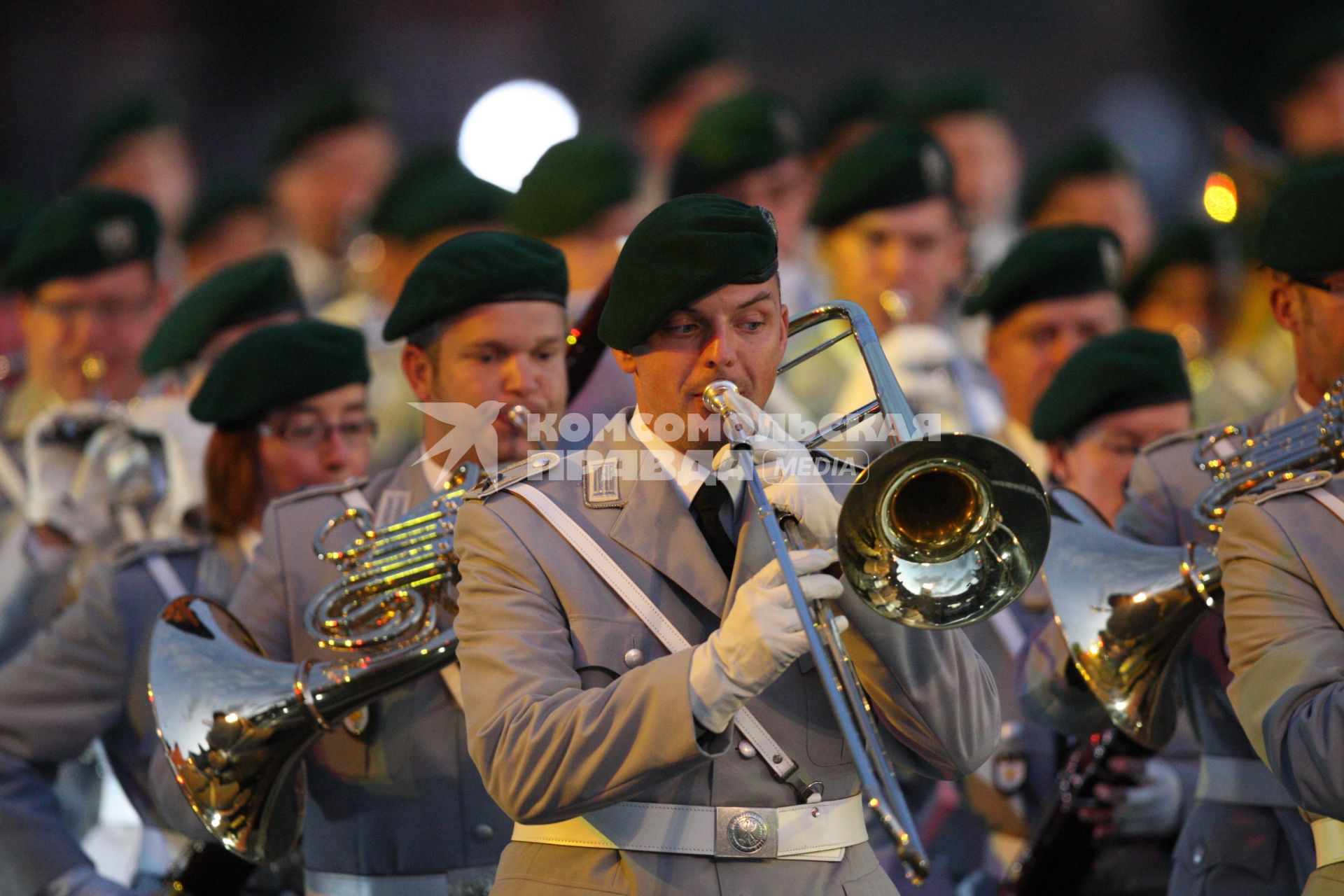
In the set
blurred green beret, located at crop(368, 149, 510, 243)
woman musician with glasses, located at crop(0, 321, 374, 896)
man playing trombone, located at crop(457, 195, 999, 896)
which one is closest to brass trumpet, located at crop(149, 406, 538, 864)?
man playing trombone, located at crop(457, 195, 999, 896)

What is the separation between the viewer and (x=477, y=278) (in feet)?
16.5

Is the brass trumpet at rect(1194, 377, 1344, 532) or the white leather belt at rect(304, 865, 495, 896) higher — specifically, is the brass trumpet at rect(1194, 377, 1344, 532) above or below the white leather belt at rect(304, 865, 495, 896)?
above

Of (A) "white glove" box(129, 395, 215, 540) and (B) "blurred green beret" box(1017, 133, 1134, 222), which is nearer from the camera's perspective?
(A) "white glove" box(129, 395, 215, 540)

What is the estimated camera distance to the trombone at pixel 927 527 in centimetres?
358

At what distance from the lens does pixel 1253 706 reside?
393 centimetres

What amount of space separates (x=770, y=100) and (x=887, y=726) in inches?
216

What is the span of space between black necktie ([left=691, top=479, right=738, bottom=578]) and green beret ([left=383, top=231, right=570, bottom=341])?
1.35m

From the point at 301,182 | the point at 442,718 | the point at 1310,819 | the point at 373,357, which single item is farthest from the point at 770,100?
the point at 1310,819

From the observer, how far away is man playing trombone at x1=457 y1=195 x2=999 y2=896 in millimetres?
3529

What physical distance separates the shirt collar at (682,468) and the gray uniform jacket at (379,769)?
1.22 metres

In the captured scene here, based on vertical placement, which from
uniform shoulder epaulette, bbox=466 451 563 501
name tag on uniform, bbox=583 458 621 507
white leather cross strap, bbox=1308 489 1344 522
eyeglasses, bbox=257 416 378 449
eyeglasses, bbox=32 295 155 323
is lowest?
white leather cross strap, bbox=1308 489 1344 522

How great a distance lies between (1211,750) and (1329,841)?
0.78m

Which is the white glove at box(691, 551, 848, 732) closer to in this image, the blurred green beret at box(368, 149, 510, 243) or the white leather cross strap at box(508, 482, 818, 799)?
the white leather cross strap at box(508, 482, 818, 799)

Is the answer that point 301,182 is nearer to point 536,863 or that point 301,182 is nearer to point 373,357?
point 373,357
